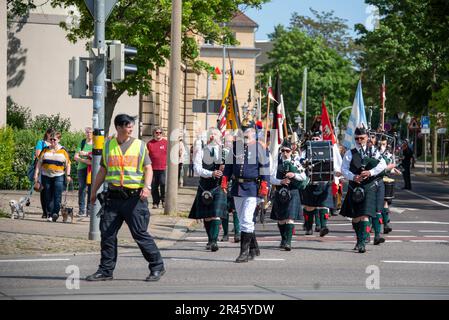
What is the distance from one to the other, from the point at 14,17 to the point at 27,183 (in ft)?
25.6

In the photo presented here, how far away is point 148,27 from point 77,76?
40.8 ft

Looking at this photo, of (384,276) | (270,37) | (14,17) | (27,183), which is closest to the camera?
(384,276)

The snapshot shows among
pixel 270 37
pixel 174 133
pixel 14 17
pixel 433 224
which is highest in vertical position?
pixel 270 37

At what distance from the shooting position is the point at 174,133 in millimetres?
20750

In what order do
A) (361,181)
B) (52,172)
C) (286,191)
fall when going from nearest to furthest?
(361,181)
(286,191)
(52,172)

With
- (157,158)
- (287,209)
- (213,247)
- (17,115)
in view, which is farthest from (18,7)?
(213,247)

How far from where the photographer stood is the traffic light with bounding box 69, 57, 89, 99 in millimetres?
15031

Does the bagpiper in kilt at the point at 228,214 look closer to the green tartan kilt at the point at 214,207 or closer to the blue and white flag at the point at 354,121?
the green tartan kilt at the point at 214,207

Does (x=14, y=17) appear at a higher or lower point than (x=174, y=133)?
higher

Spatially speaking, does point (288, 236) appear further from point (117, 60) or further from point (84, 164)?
point (84, 164)

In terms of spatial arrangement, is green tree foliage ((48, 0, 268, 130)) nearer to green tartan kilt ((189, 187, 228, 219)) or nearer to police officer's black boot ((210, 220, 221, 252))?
green tartan kilt ((189, 187, 228, 219))

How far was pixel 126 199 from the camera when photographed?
36.4ft
